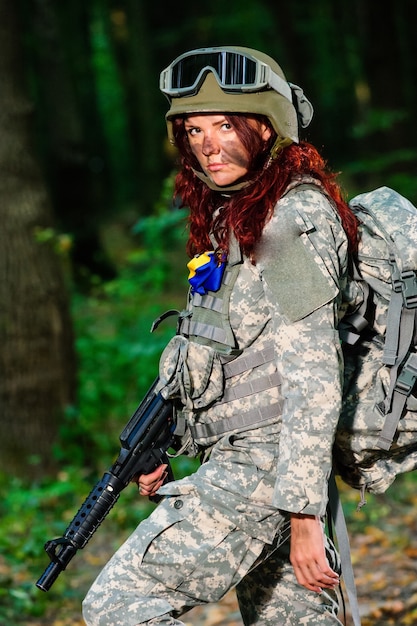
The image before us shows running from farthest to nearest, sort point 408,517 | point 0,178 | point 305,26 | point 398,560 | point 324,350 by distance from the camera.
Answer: point 305,26
point 0,178
point 408,517
point 398,560
point 324,350

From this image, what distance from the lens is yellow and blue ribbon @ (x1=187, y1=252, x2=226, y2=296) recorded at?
2986 mm

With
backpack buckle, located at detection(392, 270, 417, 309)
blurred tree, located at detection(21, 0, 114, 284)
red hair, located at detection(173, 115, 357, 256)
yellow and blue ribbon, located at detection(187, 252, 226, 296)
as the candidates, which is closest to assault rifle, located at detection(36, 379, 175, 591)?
yellow and blue ribbon, located at detection(187, 252, 226, 296)

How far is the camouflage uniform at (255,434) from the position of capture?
2.78m

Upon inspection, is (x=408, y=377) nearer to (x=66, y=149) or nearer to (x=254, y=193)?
(x=254, y=193)

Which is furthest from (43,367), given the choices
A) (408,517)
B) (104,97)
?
(104,97)

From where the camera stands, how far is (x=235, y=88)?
9.68ft

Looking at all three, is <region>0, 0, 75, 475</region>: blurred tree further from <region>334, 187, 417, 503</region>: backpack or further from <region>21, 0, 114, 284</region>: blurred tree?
<region>21, 0, 114, 284</region>: blurred tree

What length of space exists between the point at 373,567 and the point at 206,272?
123 inches

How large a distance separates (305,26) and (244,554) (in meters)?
22.0

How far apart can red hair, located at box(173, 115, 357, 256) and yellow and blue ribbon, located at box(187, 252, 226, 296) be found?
0.17 ft

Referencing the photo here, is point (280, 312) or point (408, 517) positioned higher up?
point (280, 312)

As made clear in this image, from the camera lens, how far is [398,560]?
5551mm

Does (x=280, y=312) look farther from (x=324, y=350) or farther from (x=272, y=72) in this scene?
(x=272, y=72)

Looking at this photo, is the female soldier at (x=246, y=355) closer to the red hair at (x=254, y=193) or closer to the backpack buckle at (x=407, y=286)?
the red hair at (x=254, y=193)
